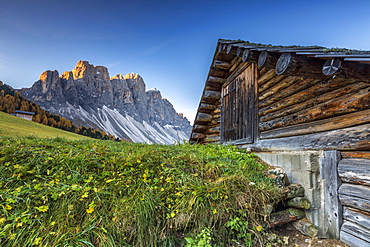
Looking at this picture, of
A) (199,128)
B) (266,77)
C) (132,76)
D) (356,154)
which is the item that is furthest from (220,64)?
(132,76)

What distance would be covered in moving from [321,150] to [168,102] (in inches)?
7578

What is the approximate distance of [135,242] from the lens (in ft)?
7.81

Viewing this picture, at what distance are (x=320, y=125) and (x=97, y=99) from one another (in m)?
102

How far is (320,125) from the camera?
3148 millimetres

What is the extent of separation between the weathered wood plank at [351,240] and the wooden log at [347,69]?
2.09m

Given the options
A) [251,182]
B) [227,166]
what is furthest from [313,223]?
[227,166]

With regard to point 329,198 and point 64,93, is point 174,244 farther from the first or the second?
point 64,93

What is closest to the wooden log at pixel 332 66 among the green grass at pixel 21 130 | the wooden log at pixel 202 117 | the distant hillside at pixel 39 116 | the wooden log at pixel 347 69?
the wooden log at pixel 347 69

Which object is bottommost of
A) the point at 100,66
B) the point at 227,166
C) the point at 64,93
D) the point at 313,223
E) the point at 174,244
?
the point at 174,244

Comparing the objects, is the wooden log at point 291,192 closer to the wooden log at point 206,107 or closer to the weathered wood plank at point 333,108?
the weathered wood plank at point 333,108

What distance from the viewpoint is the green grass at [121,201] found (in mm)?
2215

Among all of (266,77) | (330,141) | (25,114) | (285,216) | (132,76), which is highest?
(132,76)

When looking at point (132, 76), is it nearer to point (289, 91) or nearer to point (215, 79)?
point (215, 79)

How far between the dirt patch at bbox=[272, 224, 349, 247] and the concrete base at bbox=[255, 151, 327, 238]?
0.15 m
